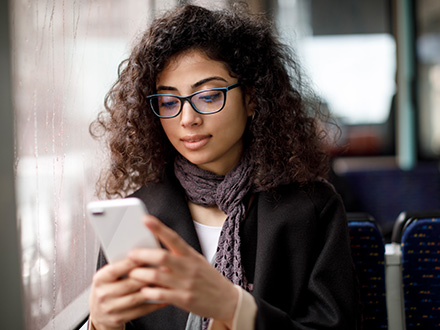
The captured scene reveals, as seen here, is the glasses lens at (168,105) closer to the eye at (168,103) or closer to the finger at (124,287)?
the eye at (168,103)

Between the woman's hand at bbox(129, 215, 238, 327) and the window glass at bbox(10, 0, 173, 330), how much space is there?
31 centimetres

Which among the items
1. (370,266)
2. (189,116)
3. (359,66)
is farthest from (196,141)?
(359,66)

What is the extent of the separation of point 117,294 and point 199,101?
0.46 m

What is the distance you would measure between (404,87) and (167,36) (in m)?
5.27

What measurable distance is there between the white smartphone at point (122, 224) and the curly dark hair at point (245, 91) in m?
0.43

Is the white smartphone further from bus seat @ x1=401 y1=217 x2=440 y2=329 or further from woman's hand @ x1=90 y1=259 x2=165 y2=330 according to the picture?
bus seat @ x1=401 y1=217 x2=440 y2=329

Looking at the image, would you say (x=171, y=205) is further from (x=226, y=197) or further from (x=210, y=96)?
(x=210, y=96)

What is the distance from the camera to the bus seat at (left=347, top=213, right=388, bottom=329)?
1.42 m

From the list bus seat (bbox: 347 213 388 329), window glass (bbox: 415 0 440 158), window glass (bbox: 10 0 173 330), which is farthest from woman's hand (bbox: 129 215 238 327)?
window glass (bbox: 415 0 440 158)

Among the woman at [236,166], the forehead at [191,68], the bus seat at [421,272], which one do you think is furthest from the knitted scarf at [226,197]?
the bus seat at [421,272]

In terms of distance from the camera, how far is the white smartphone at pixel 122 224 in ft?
2.61

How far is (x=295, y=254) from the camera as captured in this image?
1.14m

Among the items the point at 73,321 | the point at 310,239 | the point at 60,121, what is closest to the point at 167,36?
the point at 60,121

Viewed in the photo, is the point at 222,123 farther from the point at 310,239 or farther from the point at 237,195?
the point at 310,239
